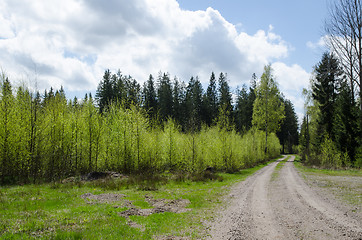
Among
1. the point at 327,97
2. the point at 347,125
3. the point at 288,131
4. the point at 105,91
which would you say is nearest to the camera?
the point at 347,125

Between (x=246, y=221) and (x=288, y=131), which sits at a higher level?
(x=288, y=131)

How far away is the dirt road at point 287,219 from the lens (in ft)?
20.3

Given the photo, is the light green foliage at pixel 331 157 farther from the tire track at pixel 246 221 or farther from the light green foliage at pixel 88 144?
the tire track at pixel 246 221

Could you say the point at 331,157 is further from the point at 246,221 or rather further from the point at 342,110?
the point at 246,221

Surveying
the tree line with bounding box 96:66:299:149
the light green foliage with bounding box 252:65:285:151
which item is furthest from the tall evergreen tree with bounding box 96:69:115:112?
the light green foliage with bounding box 252:65:285:151

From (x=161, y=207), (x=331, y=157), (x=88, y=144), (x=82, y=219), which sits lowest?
(x=161, y=207)

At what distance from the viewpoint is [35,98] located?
16625 mm

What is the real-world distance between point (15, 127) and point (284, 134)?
88.2 meters

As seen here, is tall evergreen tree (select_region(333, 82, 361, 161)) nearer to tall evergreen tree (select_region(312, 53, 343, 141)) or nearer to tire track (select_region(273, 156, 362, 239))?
tall evergreen tree (select_region(312, 53, 343, 141))

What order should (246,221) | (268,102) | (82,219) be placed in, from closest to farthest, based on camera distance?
(82,219)
(246,221)
(268,102)

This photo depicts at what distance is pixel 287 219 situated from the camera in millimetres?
7508

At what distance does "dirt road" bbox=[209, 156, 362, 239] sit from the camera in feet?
20.3

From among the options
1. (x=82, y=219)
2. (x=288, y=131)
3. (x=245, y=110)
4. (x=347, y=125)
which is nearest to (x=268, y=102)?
(x=347, y=125)

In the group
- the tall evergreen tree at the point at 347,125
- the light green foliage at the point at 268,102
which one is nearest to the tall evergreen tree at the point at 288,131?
the light green foliage at the point at 268,102
